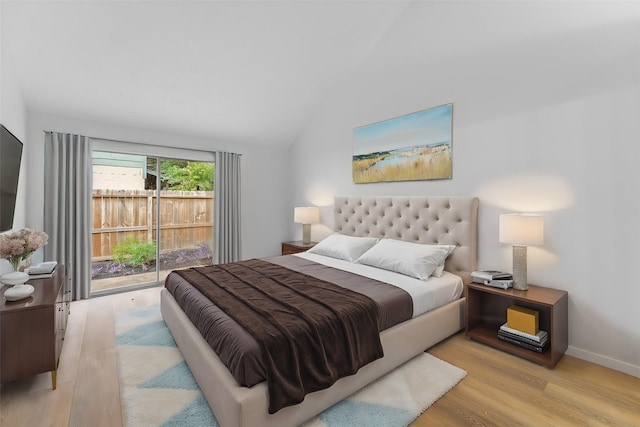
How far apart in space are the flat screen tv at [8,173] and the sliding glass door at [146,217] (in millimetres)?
1629

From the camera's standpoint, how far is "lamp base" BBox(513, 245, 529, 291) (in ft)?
8.18

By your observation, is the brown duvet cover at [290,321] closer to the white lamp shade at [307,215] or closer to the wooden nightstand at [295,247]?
the wooden nightstand at [295,247]

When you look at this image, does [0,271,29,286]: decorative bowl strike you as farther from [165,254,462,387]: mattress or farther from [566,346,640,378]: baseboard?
[566,346,640,378]: baseboard

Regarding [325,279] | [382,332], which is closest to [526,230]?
[382,332]

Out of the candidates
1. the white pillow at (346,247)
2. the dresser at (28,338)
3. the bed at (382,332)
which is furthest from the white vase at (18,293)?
the white pillow at (346,247)

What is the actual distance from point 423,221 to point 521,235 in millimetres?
1014

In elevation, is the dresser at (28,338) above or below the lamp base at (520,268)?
below

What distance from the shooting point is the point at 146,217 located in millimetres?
4469

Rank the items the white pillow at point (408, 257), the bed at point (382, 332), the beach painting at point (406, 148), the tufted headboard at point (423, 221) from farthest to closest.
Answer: the beach painting at point (406, 148)
the tufted headboard at point (423, 221)
the white pillow at point (408, 257)
the bed at point (382, 332)

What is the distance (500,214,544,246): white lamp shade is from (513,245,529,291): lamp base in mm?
141

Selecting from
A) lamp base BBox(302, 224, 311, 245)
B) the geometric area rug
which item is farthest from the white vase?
lamp base BBox(302, 224, 311, 245)

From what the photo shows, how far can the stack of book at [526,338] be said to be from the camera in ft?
7.68

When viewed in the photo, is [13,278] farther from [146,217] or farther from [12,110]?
[146,217]

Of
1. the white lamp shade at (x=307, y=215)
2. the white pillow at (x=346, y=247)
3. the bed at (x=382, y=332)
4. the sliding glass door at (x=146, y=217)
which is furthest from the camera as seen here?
the white lamp shade at (x=307, y=215)
